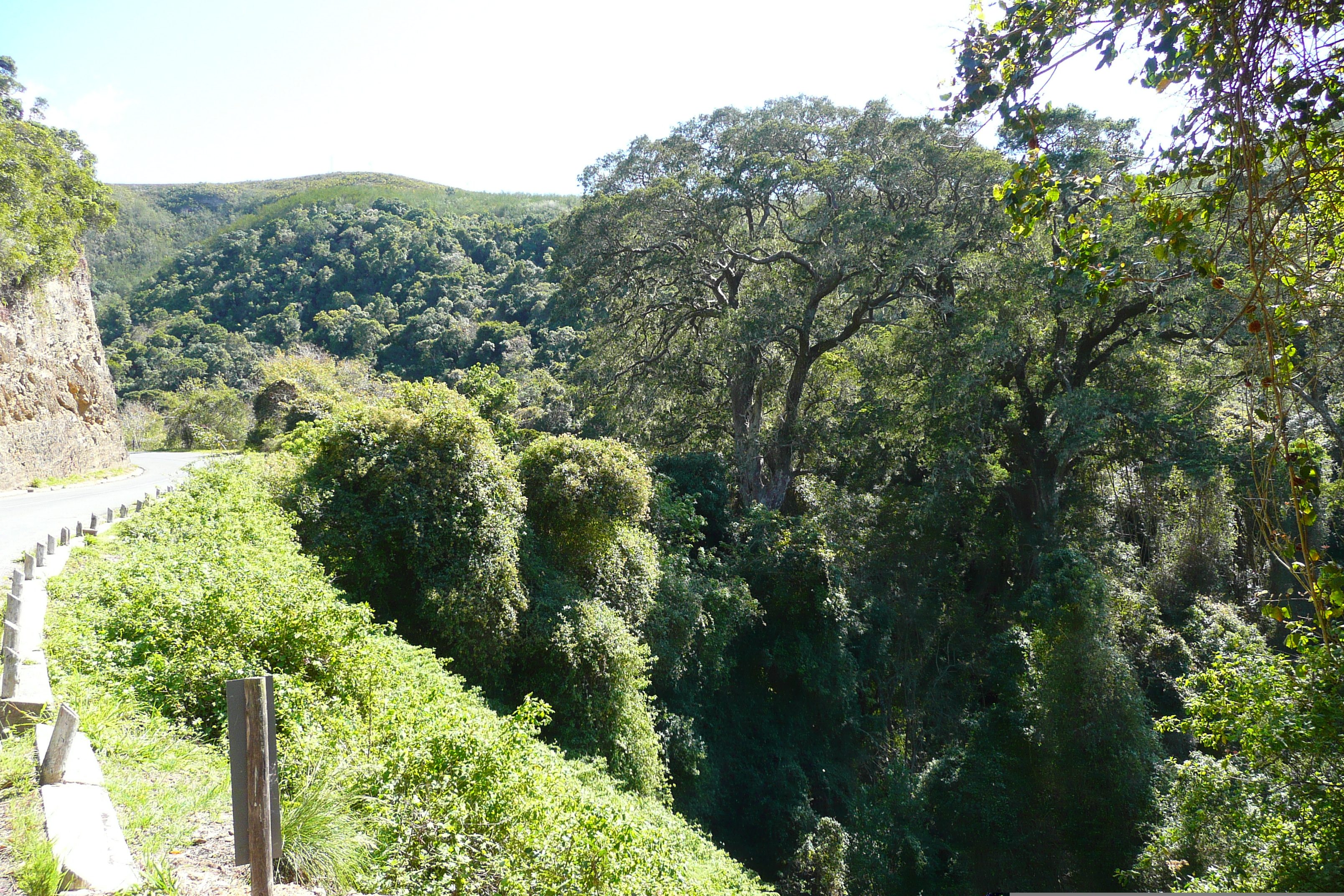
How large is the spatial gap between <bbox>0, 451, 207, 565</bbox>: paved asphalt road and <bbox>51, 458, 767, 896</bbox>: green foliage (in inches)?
114

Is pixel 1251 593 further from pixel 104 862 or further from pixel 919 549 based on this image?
pixel 104 862

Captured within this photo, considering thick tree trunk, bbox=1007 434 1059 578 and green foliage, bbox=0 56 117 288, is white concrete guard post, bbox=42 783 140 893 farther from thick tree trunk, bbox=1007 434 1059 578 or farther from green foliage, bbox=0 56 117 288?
green foliage, bbox=0 56 117 288

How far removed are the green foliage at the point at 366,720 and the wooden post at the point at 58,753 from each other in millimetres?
1075

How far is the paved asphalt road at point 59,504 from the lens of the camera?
921cm

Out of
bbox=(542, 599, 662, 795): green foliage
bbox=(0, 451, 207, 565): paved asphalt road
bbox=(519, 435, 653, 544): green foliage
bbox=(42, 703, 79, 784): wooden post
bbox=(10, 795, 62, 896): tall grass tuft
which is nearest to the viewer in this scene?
bbox=(10, 795, 62, 896): tall grass tuft

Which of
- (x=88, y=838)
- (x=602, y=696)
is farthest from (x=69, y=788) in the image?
(x=602, y=696)

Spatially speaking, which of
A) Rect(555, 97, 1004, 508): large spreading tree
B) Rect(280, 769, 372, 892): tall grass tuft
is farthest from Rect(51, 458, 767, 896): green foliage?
Rect(555, 97, 1004, 508): large spreading tree

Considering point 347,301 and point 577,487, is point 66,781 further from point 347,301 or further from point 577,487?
point 347,301

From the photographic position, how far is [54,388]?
1902cm

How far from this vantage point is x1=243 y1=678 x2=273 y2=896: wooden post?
2.27 m

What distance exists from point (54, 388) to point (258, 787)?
22172 mm

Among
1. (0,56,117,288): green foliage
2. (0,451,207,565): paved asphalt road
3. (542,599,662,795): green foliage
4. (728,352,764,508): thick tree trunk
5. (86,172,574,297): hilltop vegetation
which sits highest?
(86,172,574,297): hilltop vegetation

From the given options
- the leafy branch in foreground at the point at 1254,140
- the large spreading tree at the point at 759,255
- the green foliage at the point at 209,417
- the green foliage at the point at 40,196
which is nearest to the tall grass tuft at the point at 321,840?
the leafy branch in foreground at the point at 1254,140

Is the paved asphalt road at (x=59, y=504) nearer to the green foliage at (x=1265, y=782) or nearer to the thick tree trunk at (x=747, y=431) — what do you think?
the thick tree trunk at (x=747, y=431)
